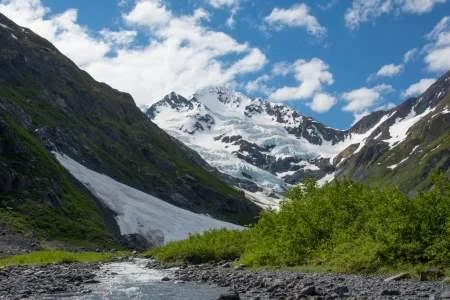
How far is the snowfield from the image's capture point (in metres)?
126

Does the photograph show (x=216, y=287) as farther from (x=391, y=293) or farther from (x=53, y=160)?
(x=53, y=160)

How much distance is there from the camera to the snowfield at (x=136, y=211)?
126m

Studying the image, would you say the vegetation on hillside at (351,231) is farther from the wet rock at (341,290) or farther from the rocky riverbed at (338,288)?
the wet rock at (341,290)

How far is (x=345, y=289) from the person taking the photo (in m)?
23.7

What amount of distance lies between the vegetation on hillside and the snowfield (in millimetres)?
67376

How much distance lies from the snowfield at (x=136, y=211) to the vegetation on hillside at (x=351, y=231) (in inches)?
2653

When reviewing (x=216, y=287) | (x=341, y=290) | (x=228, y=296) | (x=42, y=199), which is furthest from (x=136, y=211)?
(x=341, y=290)

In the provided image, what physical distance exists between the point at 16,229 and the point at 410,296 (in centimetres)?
7236

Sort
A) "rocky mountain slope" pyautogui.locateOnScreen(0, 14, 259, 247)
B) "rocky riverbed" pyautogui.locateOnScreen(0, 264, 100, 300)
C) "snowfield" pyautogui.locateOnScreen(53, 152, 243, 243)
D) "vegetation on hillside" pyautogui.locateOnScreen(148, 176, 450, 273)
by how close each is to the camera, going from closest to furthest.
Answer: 1. "rocky riverbed" pyautogui.locateOnScreen(0, 264, 100, 300)
2. "vegetation on hillside" pyautogui.locateOnScreen(148, 176, 450, 273)
3. "rocky mountain slope" pyautogui.locateOnScreen(0, 14, 259, 247)
4. "snowfield" pyautogui.locateOnScreen(53, 152, 243, 243)

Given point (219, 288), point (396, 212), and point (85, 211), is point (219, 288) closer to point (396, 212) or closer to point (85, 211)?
point (396, 212)

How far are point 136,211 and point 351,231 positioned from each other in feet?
323

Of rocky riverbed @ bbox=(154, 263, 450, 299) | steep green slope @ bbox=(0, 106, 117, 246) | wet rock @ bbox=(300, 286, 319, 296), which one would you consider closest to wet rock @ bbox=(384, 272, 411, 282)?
rocky riverbed @ bbox=(154, 263, 450, 299)

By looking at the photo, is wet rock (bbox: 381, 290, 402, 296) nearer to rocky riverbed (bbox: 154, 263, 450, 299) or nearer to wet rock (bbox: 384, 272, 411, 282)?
rocky riverbed (bbox: 154, 263, 450, 299)

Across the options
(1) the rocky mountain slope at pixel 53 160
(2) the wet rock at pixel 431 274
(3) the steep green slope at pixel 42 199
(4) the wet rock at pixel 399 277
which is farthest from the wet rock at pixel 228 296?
(1) the rocky mountain slope at pixel 53 160
